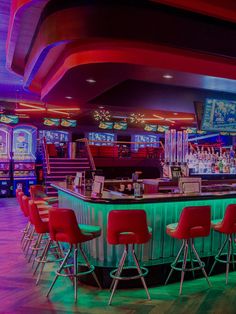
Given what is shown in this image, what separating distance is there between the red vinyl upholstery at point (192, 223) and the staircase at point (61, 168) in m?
7.13

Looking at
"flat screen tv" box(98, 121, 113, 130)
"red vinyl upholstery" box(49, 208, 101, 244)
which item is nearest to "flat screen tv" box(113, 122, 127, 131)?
"flat screen tv" box(98, 121, 113, 130)

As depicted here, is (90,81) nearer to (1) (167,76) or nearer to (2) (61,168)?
(1) (167,76)

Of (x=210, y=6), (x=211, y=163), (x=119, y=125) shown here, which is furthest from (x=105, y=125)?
(x=210, y=6)

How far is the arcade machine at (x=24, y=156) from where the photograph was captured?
12.3 metres

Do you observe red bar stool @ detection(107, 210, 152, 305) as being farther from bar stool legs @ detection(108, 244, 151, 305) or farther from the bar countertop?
the bar countertop

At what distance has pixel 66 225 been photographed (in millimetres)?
3500

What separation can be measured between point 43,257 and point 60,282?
474 millimetres

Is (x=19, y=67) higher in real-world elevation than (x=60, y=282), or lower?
higher

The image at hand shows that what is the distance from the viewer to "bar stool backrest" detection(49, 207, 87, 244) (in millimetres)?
3486

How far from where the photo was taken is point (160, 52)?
13.5 ft

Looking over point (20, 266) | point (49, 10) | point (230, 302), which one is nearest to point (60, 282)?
point (20, 266)

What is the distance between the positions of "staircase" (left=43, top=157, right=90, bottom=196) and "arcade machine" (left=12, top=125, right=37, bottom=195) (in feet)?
5.78

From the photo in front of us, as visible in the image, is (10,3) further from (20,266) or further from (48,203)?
(20,266)

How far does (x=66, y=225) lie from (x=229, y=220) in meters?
1.92
